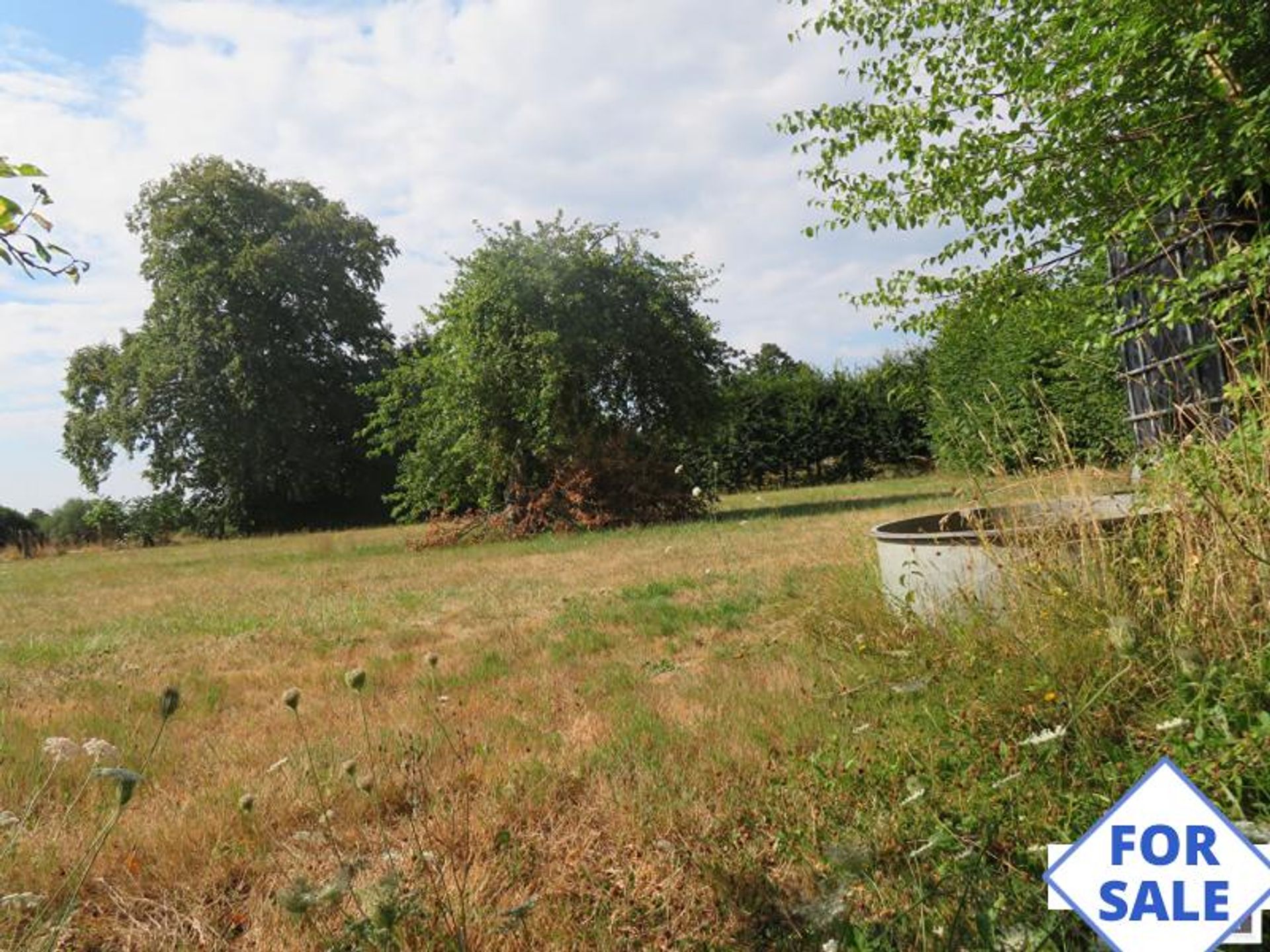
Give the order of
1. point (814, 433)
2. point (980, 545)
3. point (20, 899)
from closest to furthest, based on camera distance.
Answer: point (20, 899)
point (980, 545)
point (814, 433)

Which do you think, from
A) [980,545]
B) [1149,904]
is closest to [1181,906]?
[1149,904]

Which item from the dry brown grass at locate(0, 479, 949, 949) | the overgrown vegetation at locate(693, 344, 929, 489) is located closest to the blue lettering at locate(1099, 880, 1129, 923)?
the dry brown grass at locate(0, 479, 949, 949)

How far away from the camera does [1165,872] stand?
4.47 ft

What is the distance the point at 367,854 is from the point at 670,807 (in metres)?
0.84

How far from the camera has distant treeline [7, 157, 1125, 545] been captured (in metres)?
Result: 13.5

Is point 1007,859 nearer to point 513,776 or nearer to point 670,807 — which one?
point 670,807

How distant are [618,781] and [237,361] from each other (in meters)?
24.3

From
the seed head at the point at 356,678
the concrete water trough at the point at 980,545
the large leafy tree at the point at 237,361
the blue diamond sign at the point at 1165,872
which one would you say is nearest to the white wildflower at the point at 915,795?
the blue diamond sign at the point at 1165,872

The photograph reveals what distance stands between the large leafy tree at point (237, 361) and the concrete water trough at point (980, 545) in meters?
23.8

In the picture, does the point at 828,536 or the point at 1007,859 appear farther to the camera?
the point at 828,536

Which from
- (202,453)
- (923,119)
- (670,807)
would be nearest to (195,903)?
(670,807)

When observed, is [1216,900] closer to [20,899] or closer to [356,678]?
[356,678]

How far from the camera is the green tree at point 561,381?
1351 centimetres

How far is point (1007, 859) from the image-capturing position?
1.86 m
